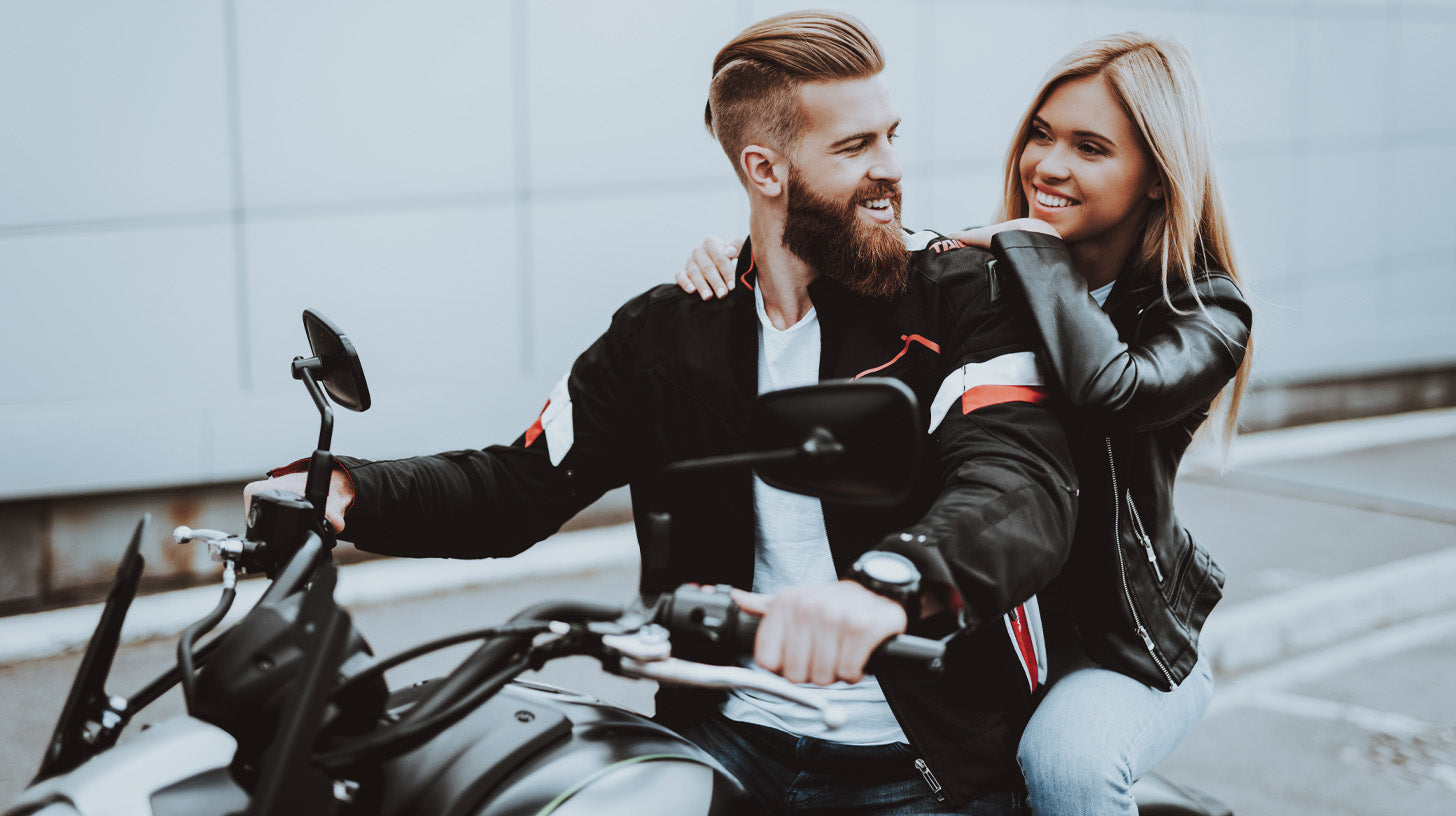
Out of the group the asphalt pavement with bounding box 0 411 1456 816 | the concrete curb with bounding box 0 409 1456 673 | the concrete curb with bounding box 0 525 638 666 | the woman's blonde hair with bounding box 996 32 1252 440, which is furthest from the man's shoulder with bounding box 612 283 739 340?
the concrete curb with bounding box 0 409 1456 673

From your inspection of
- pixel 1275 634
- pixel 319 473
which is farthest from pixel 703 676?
pixel 1275 634

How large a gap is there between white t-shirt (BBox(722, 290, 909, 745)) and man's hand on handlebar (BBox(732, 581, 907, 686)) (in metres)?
0.52

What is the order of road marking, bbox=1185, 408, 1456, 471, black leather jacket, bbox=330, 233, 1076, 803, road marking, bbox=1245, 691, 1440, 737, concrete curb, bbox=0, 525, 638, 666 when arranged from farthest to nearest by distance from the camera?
road marking, bbox=1185, 408, 1456, 471 → concrete curb, bbox=0, 525, 638, 666 → road marking, bbox=1245, 691, 1440, 737 → black leather jacket, bbox=330, 233, 1076, 803

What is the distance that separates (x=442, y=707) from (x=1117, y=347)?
134cm

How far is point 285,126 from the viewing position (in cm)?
588

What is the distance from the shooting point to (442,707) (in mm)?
1362

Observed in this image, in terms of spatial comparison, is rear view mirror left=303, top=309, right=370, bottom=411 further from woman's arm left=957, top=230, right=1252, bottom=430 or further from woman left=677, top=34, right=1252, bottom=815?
woman's arm left=957, top=230, right=1252, bottom=430

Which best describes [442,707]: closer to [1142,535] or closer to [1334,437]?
[1142,535]

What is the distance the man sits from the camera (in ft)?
6.62

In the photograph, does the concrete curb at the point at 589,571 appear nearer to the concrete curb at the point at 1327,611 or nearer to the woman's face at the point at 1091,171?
the concrete curb at the point at 1327,611

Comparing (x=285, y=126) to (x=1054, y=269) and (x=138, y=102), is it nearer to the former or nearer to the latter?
(x=138, y=102)

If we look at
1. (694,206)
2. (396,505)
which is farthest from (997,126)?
(396,505)

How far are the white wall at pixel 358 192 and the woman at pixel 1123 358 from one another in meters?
2.54

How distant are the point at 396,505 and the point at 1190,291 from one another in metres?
1.48
